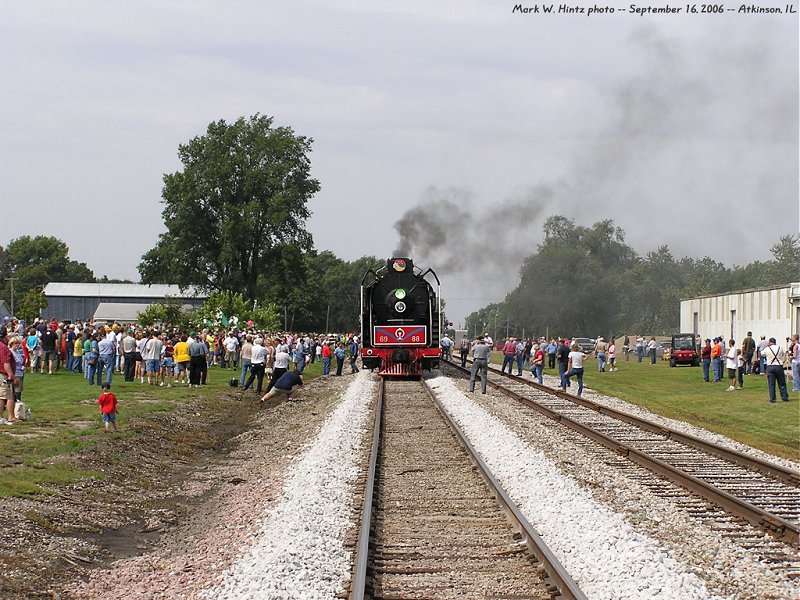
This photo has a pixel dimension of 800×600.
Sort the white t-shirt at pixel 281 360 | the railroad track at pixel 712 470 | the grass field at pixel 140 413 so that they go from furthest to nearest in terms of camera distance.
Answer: the white t-shirt at pixel 281 360, the grass field at pixel 140 413, the railroad track at pixel 712 470

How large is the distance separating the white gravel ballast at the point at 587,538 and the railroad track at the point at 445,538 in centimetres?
28

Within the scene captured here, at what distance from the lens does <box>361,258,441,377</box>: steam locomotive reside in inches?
1396

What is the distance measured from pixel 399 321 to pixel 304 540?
26175 millimetres

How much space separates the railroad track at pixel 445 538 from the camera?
787cm

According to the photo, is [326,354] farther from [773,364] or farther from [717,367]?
[773,364]

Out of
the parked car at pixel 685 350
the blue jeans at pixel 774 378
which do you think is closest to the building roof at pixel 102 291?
the parked car at pixel 685 350

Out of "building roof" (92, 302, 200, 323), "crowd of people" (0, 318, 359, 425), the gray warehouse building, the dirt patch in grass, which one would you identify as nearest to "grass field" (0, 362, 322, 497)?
the dirt patch in grass

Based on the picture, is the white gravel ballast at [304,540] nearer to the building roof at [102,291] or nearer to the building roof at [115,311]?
the building roof at [115,311]

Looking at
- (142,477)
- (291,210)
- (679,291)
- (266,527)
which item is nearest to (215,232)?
(291,210)

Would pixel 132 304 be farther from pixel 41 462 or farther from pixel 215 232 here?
pixel 41 462

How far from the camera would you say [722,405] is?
26.6 m

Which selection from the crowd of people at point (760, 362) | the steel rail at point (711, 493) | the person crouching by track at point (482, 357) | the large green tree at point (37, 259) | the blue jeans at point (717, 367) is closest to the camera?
the steel rail at point (711, 493)

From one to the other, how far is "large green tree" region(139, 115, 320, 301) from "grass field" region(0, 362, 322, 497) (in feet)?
127

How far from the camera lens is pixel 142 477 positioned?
48.0 ft
